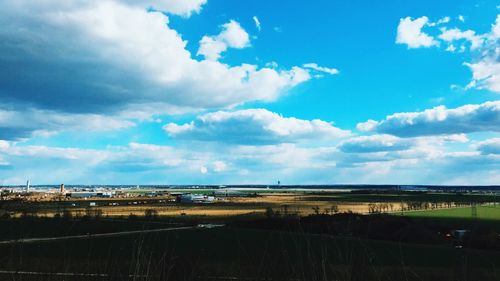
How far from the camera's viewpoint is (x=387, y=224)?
213ft

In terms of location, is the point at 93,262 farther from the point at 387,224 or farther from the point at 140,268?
the point at 387,224

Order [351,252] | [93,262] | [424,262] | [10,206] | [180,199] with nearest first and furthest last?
[351,252] < [93,262] < [10,206] < [424,262] < [180,199]

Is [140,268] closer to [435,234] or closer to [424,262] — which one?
[424,262]

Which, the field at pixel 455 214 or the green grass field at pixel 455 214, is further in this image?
the green grass field at pixel 455 214

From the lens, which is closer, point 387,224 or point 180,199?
point 387,224

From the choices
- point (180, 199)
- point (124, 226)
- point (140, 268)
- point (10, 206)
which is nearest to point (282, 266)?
point (140, 268)

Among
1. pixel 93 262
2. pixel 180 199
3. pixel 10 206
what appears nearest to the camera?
pixel 93 262

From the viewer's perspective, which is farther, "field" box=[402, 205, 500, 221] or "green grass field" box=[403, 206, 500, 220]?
"green grass field" box=[403, 206, 500, 220]

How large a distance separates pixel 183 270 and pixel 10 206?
108 inches

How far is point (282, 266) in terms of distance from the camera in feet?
14.8

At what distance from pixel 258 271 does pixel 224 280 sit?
4.93 feet

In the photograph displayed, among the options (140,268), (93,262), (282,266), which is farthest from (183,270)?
(93,262)

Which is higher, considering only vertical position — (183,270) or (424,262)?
(183,270)

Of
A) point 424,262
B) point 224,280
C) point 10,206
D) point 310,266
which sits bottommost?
point 424,262
